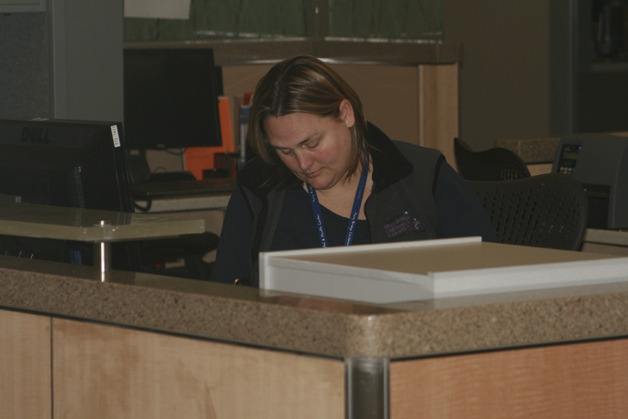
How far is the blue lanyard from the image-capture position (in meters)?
2.47

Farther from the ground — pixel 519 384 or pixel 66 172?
Result: pixel 66 172

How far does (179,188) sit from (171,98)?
0.54m

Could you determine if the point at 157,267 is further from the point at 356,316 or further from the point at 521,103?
the point at 356,316

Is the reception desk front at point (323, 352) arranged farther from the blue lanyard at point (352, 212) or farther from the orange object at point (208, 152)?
the orange object at point (208, 152)

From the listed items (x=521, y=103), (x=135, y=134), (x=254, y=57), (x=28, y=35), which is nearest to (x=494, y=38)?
(x=521, y=103)

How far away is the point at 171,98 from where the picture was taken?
4926 millimetres

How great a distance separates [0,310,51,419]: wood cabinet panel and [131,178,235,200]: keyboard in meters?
2.59

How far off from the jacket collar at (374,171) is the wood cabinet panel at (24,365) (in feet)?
→ 2.76

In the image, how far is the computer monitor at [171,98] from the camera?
484 centimetres

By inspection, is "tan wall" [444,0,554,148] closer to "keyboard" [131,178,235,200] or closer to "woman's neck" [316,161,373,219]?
"keyboard" [131,178,235,200]

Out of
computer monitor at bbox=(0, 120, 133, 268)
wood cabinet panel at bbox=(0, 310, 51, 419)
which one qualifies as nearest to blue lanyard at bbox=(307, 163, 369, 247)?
computer monitor at bbox=(0, 120, 133, 268)

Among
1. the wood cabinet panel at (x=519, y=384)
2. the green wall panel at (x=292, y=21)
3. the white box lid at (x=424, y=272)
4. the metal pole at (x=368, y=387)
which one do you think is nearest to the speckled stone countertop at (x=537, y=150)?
the green wall panel at (x=292, y=21)

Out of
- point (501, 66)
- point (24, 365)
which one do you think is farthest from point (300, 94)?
point (501, 66)

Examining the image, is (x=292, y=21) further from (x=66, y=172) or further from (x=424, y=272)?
(x=424, y=272)
